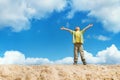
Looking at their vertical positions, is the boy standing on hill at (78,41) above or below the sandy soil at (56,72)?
above

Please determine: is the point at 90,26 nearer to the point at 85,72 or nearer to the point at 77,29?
the point at 77,29

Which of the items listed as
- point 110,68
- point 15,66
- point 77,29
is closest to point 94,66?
point 110,68

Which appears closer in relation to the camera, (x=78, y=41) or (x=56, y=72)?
(x=56, y=72)

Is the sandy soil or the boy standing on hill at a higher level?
the boy standing on hill

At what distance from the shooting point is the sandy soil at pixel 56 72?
59.2 feet

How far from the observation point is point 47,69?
60.6 feet

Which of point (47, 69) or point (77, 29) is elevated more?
point (77, 29)

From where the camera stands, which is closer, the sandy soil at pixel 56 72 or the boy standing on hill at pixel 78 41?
the sandy soil at pixel 56 72

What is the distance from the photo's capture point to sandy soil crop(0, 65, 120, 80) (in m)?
18.0

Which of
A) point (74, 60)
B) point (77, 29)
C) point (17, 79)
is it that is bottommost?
point (17, 79)

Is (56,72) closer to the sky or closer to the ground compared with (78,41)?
closer to the ground

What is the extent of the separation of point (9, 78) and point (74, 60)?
3902 millimetres

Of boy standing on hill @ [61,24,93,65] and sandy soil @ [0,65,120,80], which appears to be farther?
boy standing on hill @ [61,24,93,65]

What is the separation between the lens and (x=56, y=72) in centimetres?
1831
